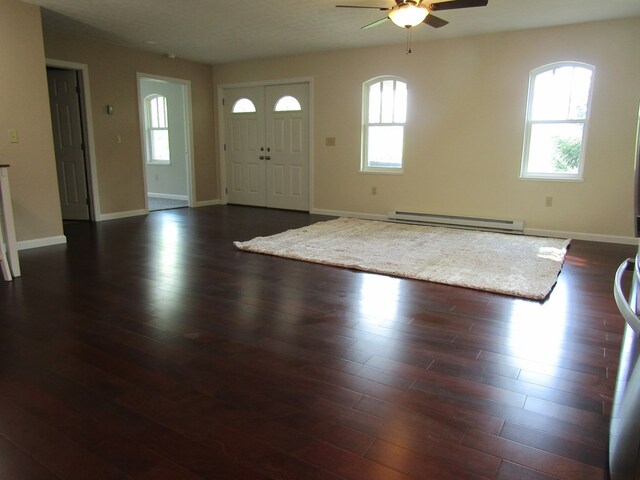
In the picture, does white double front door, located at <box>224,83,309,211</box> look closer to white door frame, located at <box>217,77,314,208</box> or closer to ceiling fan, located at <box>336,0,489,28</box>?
white door frame, located at <box>217,77,314,208</box>

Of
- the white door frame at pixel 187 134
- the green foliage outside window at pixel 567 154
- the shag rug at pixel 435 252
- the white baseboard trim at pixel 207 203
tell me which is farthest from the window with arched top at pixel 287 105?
the green foliage outside window at pixel 567 154

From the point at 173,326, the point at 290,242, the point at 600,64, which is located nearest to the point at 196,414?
the point at 173,326

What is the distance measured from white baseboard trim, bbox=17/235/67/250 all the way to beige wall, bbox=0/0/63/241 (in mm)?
34

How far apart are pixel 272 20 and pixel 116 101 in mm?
3083

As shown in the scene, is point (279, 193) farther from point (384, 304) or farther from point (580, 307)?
point (580, 307)

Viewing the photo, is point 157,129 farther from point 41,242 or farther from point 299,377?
point 299,377

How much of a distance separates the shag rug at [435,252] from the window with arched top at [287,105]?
2.42 meters

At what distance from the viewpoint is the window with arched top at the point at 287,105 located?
7.59 m

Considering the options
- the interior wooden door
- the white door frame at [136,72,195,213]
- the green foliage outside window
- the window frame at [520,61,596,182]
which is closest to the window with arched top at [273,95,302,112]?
the white door frame at [136,72,195,213]

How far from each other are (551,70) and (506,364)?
4848mm

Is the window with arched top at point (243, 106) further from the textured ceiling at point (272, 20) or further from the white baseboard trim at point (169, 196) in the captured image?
the white baseboard trim at point (169, 196)

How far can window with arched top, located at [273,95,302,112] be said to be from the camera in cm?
759

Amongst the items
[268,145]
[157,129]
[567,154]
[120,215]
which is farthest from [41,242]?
[567,154]

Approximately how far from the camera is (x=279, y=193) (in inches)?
320
